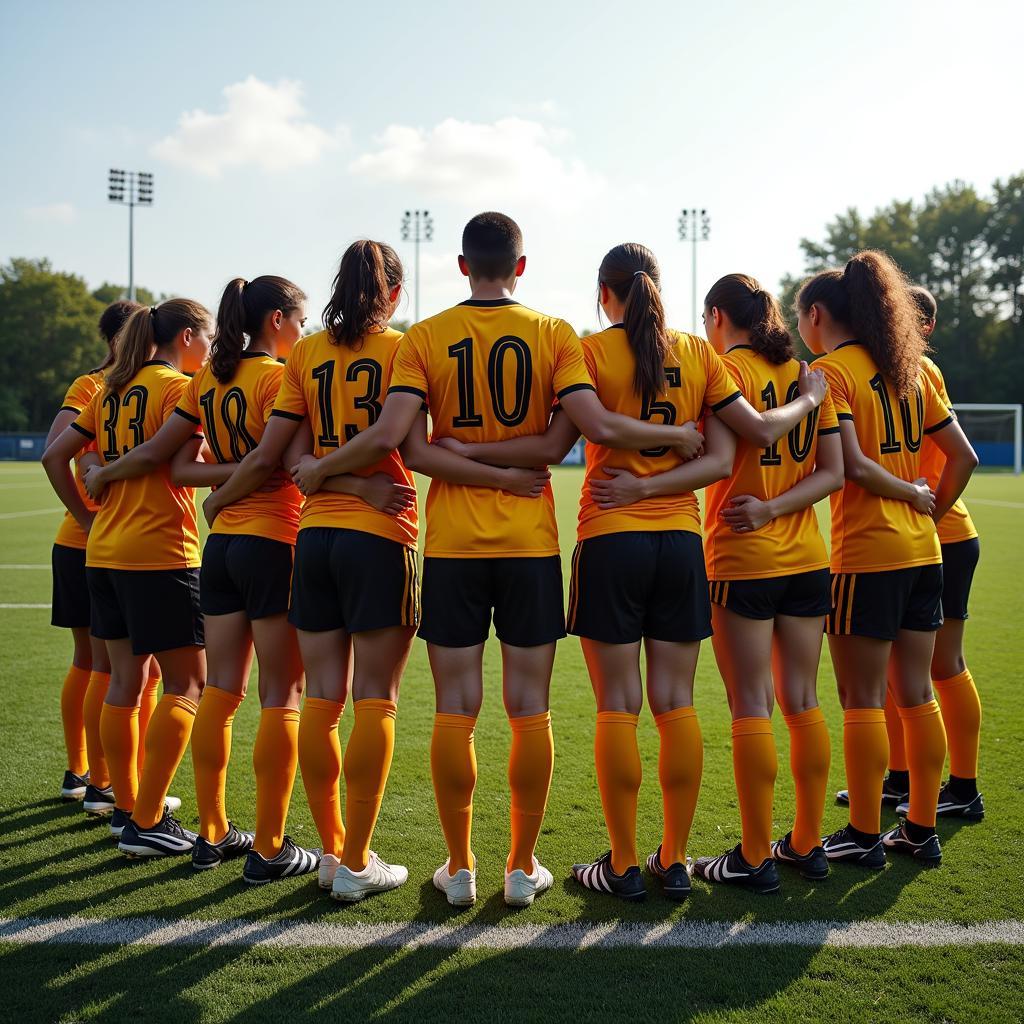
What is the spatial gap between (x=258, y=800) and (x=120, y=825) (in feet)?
2.99

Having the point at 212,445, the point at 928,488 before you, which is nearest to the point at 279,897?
the point at 212,445

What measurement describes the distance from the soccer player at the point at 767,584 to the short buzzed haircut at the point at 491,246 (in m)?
0.88

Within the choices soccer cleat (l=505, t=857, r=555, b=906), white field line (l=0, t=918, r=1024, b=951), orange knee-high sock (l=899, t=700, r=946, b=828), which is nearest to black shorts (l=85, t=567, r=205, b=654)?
white field line (l=0, t=918, r=1024, b=951)

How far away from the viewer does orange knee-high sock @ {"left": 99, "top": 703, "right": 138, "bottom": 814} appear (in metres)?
3.87

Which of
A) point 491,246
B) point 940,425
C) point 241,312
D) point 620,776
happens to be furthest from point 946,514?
point 241,312

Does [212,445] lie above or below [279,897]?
above

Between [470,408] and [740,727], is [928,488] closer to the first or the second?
[740,727]

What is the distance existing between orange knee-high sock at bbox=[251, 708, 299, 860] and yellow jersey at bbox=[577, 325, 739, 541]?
4.44 ft

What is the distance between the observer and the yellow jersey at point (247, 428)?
3.49 m

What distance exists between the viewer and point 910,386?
3617 millimetres

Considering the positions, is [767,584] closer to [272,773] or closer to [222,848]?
[272,773]

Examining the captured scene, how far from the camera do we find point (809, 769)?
3412mm

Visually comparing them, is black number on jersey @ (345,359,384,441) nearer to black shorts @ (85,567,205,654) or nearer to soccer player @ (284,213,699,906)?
soccer player @ (284,213,699,906)

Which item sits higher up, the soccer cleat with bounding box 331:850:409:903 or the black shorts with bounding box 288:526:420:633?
the black shorts with bounding box 288:526:420:633
